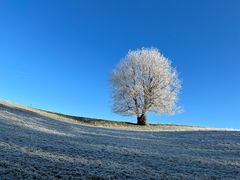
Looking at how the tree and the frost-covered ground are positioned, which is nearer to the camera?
the frost-covered ground

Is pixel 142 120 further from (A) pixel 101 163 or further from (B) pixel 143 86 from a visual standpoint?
(A) pixel 101 163

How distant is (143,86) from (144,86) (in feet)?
0.63

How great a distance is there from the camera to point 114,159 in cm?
1557

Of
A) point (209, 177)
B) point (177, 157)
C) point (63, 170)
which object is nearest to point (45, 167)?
point (63, 170)

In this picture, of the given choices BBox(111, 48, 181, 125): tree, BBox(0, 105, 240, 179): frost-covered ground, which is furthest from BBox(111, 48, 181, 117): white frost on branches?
BBox(0, 105, 240, 179): frost-covered ground

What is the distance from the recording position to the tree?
5669 cm

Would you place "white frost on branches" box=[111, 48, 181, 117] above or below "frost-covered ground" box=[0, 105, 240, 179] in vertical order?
above

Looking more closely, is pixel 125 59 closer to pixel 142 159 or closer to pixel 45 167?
pixel 142 159

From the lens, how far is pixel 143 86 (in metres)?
57.0

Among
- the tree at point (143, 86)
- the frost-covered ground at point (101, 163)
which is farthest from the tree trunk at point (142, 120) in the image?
the frost-covered ground at point (101, 163)

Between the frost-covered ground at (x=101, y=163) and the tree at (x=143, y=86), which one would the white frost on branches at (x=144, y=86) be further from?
the frost-covered ground at (x=101, y=163)

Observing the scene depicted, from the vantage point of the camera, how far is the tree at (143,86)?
56.7 meters

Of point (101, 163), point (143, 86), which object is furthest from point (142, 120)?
point (101, 163)

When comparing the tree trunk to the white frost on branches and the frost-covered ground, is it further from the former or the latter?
the frost-covered ground
